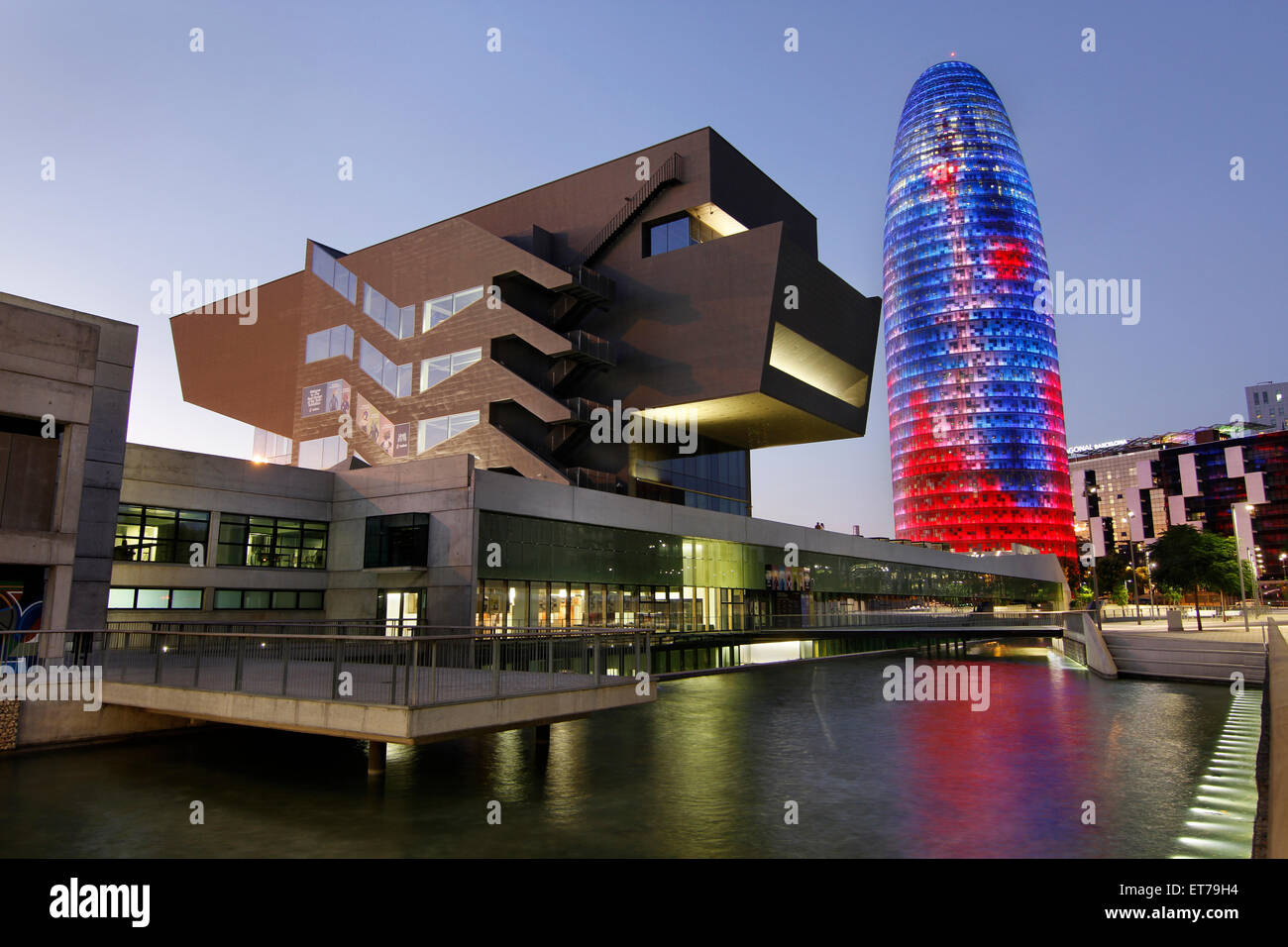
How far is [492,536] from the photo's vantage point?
33.0 m

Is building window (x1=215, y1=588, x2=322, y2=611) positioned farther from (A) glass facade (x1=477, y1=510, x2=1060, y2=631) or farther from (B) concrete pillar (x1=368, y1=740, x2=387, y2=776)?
(B) concrete pillar (x1=368, y1=740, x2=387, y2=776)

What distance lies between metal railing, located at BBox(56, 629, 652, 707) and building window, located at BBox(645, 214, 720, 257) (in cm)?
3424

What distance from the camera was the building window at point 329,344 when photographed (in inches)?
2064

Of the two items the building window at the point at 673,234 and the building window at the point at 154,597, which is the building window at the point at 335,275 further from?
the building window at the point at 154,597

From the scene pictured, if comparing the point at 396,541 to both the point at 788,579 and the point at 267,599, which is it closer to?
the point at 267,599

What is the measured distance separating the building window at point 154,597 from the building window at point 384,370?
65.9 ft

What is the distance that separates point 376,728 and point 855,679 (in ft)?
88.4

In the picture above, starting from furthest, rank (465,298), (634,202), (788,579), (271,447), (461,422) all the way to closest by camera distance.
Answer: (271,447) < (788,579) < (634,202) < (465,298) < (461,422)

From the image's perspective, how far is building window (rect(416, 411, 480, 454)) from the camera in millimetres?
46812

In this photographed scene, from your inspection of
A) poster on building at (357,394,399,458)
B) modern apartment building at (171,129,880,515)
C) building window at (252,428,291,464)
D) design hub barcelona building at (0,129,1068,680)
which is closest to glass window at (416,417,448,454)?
modern apartment building at (171,129,880,515)

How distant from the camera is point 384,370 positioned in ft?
166

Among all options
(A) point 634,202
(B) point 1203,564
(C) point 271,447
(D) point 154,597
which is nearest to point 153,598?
(D) point 154,597

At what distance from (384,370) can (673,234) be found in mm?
19807

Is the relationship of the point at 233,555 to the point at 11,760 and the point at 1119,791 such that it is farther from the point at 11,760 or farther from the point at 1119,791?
the point at 1119,791
